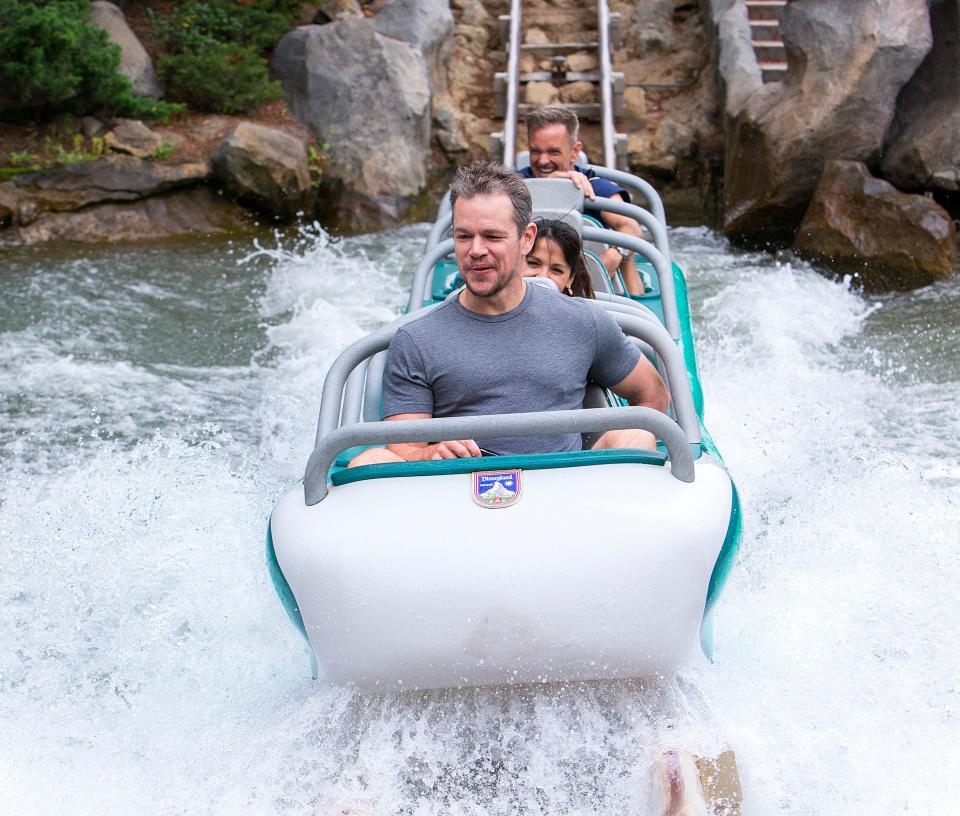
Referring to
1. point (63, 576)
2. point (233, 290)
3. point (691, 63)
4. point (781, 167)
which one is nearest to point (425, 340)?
point (63, 576)

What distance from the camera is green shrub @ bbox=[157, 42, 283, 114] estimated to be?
9227 mm

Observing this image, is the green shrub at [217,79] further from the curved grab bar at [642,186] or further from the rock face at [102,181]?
the curved grab bar at [642,186]

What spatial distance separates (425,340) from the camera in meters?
2.94

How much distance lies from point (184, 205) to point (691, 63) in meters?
5.05

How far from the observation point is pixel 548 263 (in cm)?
372

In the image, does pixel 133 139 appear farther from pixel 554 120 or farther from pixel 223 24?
pixel 554 120

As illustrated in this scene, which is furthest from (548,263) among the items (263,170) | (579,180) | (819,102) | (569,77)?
(569,77)

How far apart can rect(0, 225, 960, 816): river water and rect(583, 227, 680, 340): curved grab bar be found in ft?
2.71

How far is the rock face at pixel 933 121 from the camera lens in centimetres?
779

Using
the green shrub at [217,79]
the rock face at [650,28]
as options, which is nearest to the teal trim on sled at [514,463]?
the green shrub at [217,79]

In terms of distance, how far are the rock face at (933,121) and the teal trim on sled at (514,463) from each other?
6.17 metres

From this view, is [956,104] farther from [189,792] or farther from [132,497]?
[189,792]

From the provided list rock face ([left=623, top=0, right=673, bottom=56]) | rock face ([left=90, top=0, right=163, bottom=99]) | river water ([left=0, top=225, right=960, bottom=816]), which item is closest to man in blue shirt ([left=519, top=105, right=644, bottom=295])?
river water ([left=0, top=225, right=960, bottom=816])

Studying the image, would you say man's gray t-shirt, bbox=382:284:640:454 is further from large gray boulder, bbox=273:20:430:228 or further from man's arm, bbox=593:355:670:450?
large gray boulder, bbox=273:20:430:228
